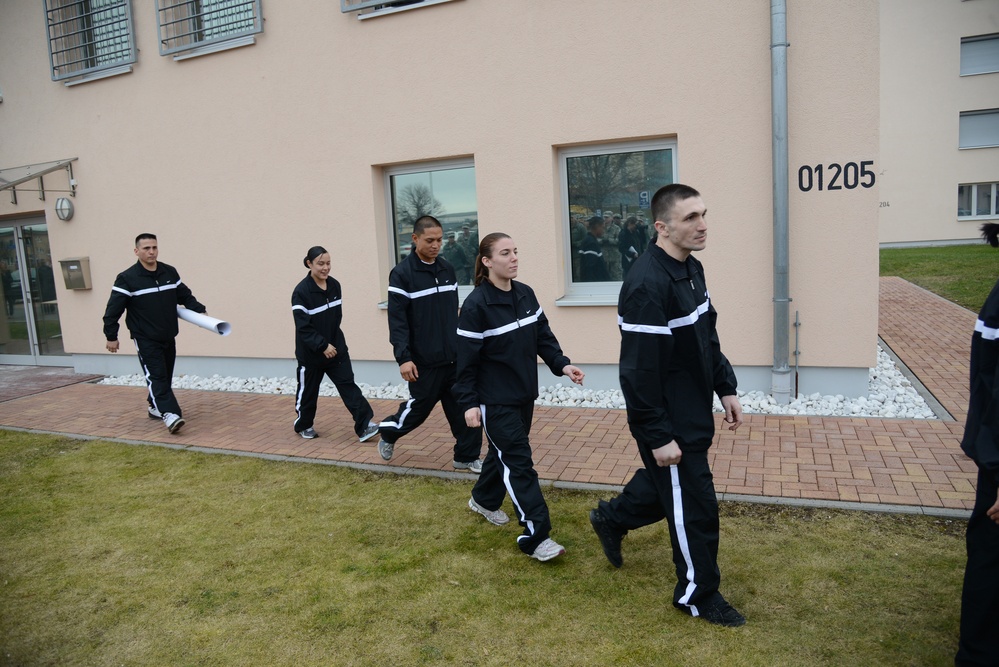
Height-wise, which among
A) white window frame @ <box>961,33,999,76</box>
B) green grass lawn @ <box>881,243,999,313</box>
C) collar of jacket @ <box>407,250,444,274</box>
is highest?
white window frame @ <box>961,33,999,76</box>

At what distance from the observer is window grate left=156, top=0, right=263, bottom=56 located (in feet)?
31.4

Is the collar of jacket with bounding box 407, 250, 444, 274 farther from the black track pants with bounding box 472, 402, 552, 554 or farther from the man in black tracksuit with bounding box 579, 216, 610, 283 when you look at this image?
the man in black tracksuit with bounding box 579, 216, 610, 283

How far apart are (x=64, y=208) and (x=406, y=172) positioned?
230 inches

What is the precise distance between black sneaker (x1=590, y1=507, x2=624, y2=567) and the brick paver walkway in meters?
1.20

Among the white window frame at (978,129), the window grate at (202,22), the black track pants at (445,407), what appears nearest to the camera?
the black track pants at (445,407)

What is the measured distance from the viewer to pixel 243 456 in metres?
6.81

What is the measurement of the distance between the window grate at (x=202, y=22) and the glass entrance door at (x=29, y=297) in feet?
14.4

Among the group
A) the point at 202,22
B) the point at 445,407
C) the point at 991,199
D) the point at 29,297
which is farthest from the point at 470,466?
the point at 991,199

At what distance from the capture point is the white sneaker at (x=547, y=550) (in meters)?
4.27

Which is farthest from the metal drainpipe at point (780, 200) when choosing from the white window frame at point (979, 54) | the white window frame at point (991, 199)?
the white window frame at point (979, 54)

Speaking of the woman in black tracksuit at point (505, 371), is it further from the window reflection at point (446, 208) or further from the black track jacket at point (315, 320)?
the window reflection at point (446, 208)

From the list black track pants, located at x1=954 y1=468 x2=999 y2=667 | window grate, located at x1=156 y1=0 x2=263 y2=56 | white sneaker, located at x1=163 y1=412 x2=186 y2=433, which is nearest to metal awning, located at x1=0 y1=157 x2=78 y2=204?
window grate, located at x1=156 y1=0 x2=263 y2=56

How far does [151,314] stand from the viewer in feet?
25.5

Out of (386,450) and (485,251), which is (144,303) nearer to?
(386,450)
